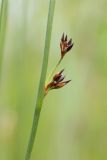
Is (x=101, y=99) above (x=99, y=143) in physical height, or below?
above

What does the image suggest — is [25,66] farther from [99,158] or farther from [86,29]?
[99,158]

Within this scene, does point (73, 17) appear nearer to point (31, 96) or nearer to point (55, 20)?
point (55, 20)

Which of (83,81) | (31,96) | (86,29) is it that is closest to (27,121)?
(31,96)

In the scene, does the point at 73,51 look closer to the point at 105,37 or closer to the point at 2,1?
the point at 105,37

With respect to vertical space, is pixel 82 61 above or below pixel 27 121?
above

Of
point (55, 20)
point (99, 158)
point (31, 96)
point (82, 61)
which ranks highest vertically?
point (55, 20)
